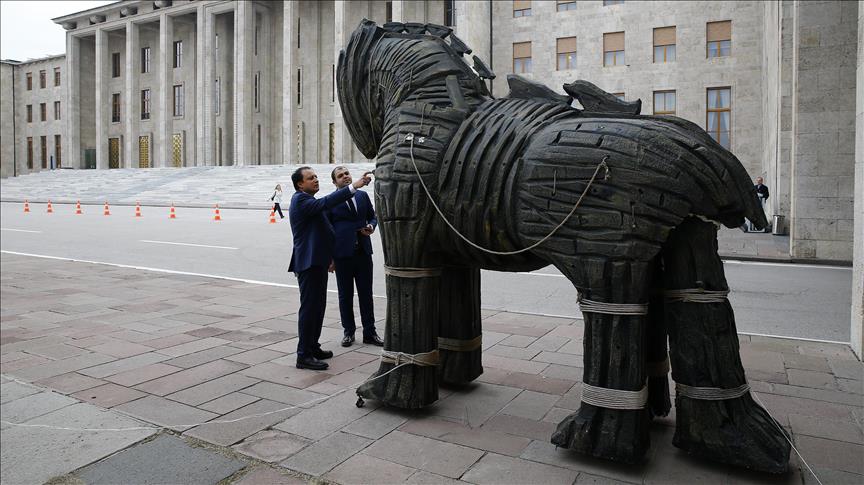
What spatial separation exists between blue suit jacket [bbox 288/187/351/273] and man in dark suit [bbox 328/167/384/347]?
30.7 inches

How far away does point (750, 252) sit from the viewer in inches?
519

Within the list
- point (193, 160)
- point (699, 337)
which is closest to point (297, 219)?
point (699, 337)

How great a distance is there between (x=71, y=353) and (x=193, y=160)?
151ft

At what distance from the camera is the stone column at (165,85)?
153 feet

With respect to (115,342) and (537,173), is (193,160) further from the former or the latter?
(537,173)

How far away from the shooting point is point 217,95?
46000 millimetres

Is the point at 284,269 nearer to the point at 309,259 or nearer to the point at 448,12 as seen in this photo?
the point at 309,259

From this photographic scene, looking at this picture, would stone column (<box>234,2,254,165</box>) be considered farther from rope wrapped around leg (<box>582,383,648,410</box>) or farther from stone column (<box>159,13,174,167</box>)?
rope wrapped around leg (<box>582,383,648,410</box>)

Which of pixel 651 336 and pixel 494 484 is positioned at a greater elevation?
pixel 651 336

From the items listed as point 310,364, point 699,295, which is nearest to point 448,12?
point 310,364

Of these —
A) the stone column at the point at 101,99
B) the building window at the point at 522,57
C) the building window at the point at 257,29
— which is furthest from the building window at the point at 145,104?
the building window at the point at 522,57

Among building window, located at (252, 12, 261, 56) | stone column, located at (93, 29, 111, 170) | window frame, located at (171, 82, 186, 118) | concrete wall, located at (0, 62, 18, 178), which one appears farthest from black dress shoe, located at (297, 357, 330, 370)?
concrete wall, located at (0, 62, 18, 178)

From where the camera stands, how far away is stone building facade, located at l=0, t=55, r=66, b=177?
185ft

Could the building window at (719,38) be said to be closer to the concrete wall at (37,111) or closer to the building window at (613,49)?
the building window at (613,49)
